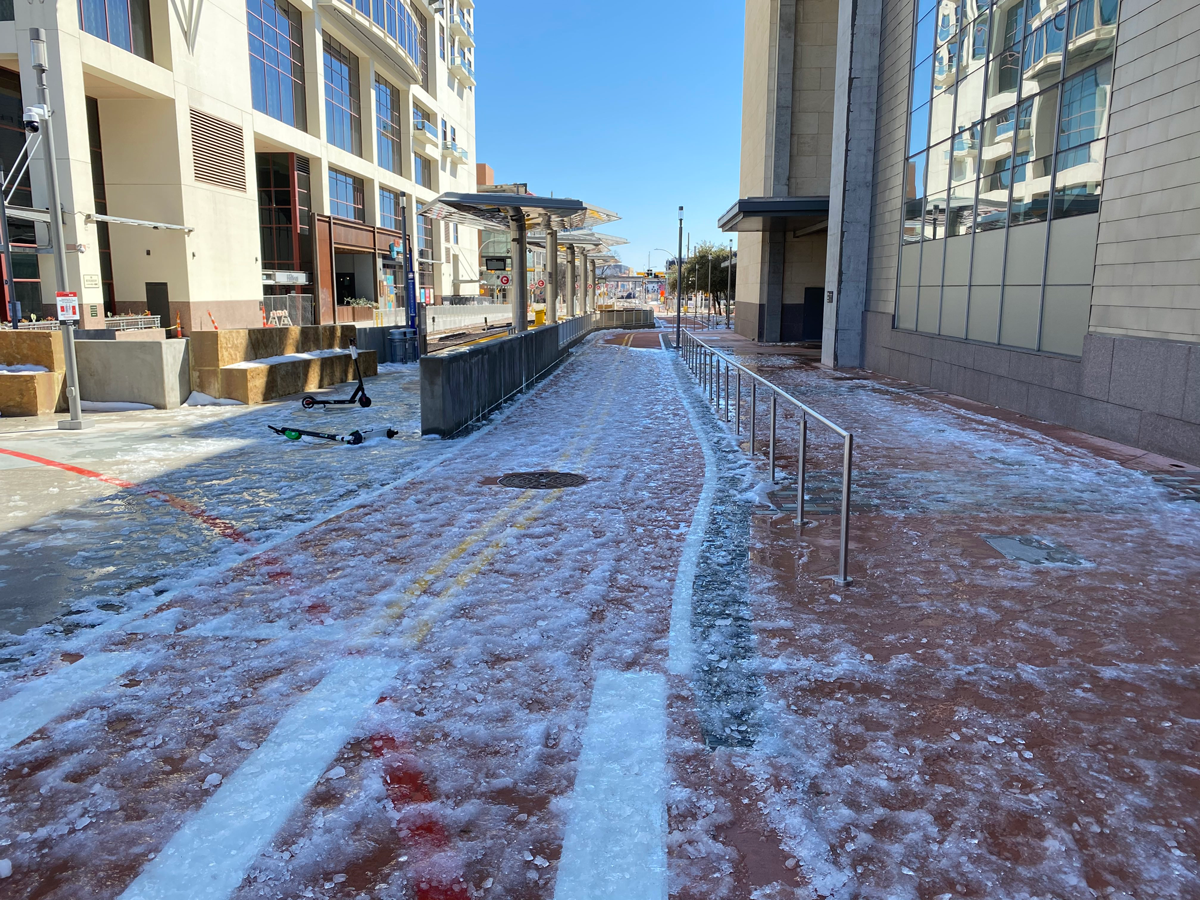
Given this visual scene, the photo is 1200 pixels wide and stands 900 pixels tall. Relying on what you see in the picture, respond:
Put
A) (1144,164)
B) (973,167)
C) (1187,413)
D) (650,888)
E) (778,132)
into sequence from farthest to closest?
1. (778,132)
2. (973,167)
3. (1144,164)
4. (1187,413)
5. (650,888)

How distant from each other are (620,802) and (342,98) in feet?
173

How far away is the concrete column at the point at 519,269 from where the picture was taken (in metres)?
23.7

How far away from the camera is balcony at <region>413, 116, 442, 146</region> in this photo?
208 ft

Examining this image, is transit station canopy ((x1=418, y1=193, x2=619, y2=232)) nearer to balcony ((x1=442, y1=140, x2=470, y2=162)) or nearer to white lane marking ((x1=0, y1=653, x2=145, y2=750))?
white lane marking ((x1=0, y1=653, x2=145, y2=750))

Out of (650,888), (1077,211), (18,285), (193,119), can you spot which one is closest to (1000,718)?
(650,888)

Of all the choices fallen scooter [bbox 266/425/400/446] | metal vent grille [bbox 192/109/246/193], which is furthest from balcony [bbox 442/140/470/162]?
fallen scooter [bbox 266/425/400/446]

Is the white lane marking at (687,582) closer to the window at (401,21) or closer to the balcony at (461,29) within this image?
the window at (401,21)

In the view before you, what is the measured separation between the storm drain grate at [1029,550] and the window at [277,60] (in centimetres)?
3984

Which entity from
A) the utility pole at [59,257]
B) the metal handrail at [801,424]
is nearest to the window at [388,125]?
the metal handrail at [801,424]

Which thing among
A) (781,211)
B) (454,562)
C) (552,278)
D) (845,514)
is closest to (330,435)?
(454,562)

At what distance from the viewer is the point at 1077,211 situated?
13.7 m

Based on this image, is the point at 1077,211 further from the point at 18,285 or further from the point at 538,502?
the point at 18,285

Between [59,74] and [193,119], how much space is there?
7485 millimetres

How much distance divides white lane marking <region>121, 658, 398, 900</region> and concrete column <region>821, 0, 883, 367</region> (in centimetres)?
2398
